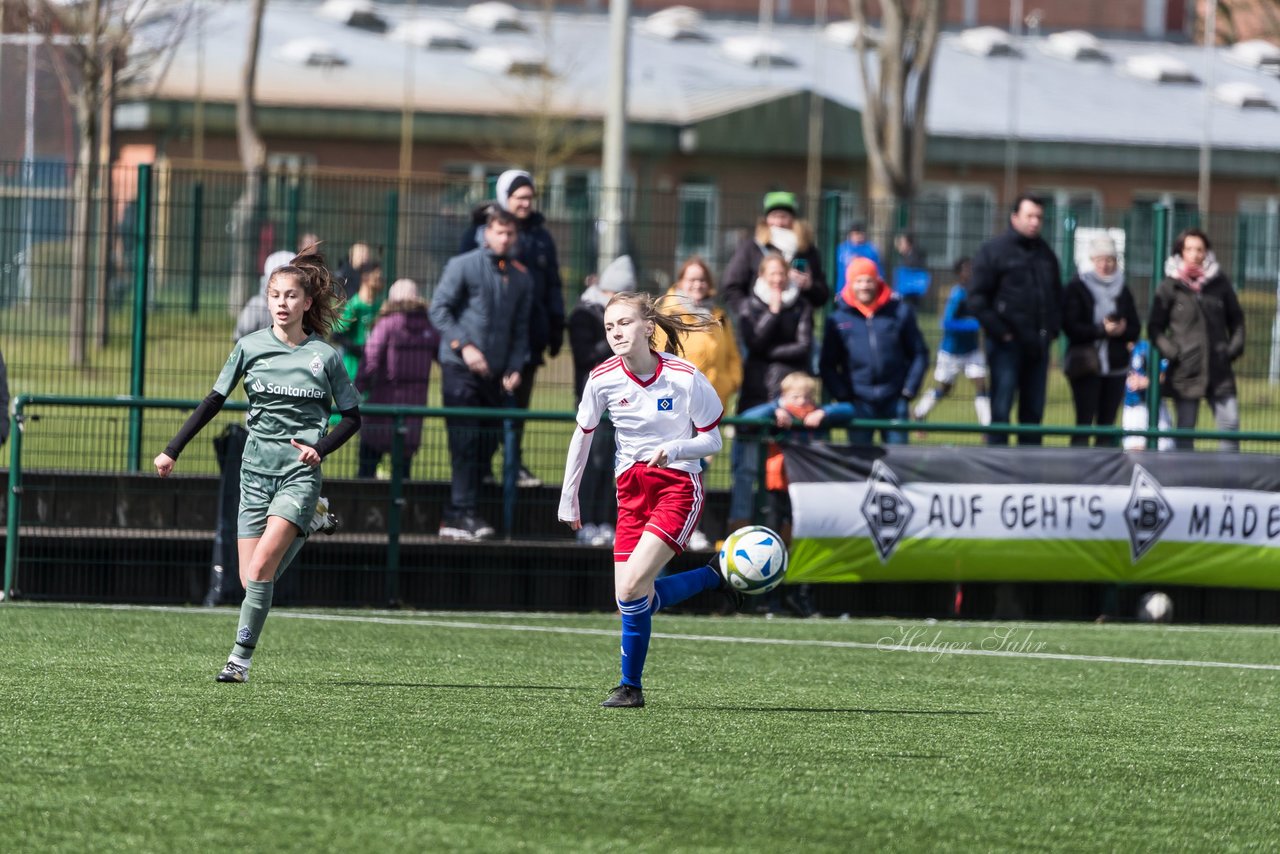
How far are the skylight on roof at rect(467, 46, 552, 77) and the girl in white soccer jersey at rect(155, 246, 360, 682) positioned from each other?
1188 inches

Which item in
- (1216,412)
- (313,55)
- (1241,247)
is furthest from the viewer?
(313,55)

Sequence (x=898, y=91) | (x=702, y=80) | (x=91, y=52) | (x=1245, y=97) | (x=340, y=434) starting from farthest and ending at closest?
(x=1245, y=97), (x=702, y=80), (x=898, y=91), (x=91, y=52), (x=340, y=434)

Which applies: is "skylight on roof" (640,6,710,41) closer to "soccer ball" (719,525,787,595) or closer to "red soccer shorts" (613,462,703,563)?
"soccer ball" (719,525,787,595)

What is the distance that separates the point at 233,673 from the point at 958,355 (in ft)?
32.9

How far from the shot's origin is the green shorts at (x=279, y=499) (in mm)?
8328

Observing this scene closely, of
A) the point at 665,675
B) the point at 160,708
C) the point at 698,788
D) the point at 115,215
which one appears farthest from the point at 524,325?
the point at 698,788

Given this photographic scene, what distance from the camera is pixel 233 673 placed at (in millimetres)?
8469

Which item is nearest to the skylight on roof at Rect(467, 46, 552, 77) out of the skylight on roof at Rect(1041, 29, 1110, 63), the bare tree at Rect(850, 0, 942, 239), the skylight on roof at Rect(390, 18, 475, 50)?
the skylight on roof at Rect(390, 18, 475, 50)

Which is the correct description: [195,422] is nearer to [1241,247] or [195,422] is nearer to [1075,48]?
[1241,247]

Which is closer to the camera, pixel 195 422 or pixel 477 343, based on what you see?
pixel 195 422

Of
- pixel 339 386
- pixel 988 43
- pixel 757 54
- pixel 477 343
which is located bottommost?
pixel 339 386

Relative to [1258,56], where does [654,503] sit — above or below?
below

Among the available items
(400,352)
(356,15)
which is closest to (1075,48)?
(356,15)

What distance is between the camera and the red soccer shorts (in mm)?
8391
